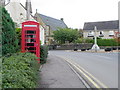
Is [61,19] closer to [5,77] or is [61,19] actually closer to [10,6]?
[10,6]

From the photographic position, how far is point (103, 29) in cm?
5631

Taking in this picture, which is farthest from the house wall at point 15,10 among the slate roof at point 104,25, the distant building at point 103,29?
the slate roof at point 104,25

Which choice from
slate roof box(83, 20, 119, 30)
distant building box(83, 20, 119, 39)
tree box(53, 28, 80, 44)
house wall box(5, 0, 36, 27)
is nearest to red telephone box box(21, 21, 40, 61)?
house wall box(5, 0, 36, 27)

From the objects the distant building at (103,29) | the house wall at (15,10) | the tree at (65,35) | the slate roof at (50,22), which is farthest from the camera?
the distant building at (103,29)

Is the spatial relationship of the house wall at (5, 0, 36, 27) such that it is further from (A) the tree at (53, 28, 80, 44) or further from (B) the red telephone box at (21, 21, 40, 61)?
(B) the red telephone box at (21, 21, 40, 61)

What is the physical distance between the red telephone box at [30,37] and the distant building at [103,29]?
Answer: 162ft

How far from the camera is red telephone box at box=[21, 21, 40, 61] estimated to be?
8953 millimetres

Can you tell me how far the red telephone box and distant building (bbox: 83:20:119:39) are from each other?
49517 mm

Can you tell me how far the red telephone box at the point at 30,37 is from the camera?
29.4ft

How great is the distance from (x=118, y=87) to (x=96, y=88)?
2.57ft

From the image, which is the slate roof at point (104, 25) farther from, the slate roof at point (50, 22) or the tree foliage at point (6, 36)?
the tree foliage at point (6, 36)

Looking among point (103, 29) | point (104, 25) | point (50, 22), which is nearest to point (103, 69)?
point (103, 29)

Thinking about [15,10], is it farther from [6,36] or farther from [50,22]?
[50,22]

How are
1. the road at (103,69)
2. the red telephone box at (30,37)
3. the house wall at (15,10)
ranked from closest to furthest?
the road at (103,69) < the red telephone box at (30,37) < the house wall at (15,10)
